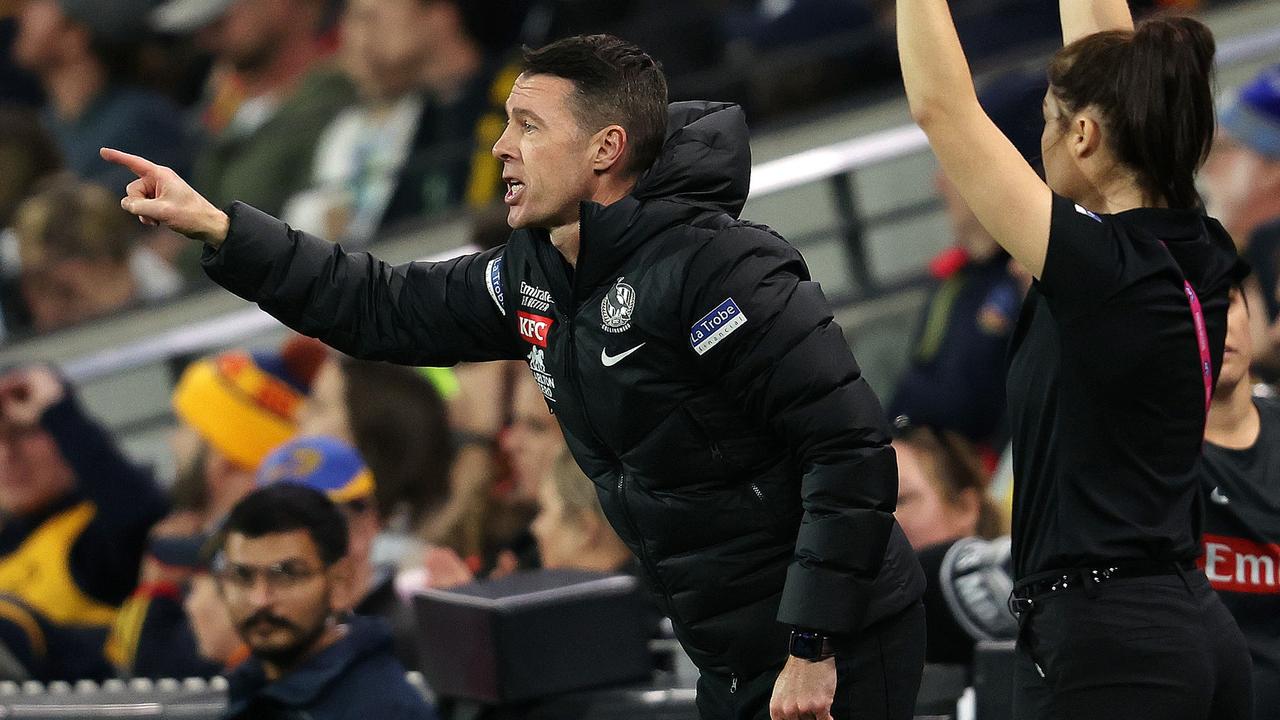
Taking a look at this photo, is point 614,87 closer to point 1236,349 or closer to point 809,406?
point 809,406

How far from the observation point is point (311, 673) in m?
4.16

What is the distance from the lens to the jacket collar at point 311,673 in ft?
13.5

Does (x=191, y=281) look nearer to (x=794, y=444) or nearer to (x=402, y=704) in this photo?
(x=402, y=704)

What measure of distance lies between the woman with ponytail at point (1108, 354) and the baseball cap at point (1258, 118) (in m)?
2.64

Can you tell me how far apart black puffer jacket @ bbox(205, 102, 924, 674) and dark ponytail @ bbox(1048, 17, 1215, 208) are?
1.54 ft

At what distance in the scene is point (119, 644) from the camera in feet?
19.0

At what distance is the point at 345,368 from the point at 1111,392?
3678 millimetres

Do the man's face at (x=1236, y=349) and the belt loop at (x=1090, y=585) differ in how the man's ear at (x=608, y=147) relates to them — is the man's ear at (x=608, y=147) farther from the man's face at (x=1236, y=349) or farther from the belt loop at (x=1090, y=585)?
the man's face at (x=1236, y=349)

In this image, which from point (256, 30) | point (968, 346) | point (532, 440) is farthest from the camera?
point (256, 30)

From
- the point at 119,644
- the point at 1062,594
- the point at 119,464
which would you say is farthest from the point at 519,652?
the point at 119,464

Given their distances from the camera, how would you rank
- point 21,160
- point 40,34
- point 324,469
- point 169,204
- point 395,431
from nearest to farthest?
point 169,204 → point 324,469 → point 395,431 → point 21,160 → point 40,34

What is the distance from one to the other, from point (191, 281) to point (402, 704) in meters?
4.28

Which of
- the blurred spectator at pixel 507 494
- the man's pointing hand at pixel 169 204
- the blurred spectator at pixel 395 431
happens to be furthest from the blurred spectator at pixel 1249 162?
the man's pointing hand at pixel 169 204

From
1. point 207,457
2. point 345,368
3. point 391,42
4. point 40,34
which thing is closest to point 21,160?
point 40,34
